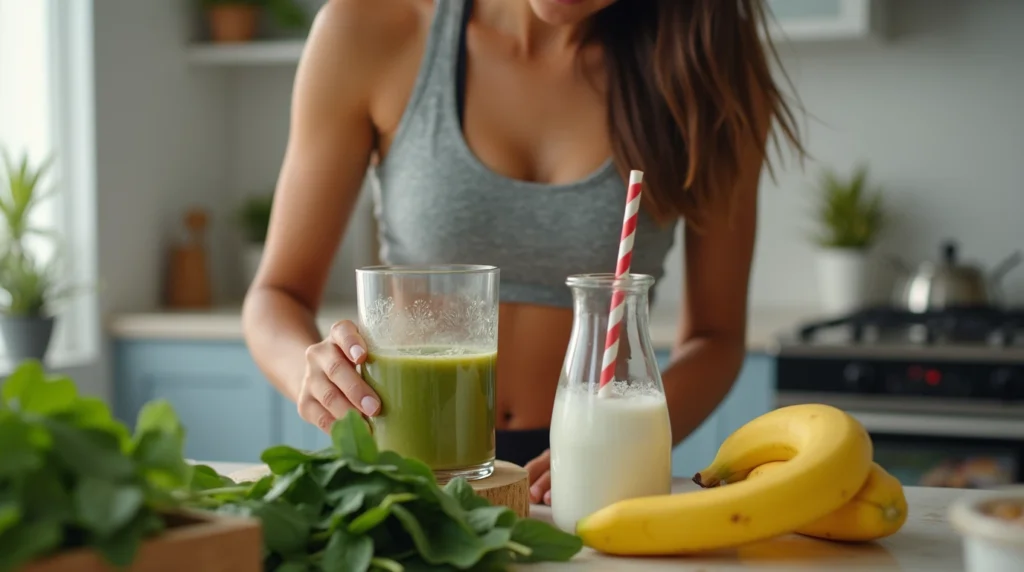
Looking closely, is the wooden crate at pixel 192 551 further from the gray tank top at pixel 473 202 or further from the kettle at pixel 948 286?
the kettle at pixel 948 286

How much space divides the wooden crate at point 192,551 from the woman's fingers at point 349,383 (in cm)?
27

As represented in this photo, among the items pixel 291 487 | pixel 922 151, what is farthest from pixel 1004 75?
pixel 291 487

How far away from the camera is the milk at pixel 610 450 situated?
0.84 m

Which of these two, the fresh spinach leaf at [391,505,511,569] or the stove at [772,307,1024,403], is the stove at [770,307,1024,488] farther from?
the fresh spinach leaf at [391,505,511,569]

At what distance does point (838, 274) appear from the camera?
2.94 metres

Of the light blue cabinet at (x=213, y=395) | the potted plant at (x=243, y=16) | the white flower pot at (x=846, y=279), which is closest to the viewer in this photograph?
the light blue cabinet at (x=213, y=395)

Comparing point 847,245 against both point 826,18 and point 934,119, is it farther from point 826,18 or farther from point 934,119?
point 826,18

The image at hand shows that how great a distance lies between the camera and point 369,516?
2.31ft

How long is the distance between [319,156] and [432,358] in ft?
1.81

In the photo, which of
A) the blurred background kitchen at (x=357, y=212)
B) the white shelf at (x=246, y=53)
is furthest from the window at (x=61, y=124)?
the white shelf at (x=246, y=53)

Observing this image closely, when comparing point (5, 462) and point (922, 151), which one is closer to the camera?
point (5, 462)

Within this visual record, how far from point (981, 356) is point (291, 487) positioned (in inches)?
72.6

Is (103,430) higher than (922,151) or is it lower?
lower

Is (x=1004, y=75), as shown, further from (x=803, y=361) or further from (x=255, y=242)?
(x=255, y=242)
